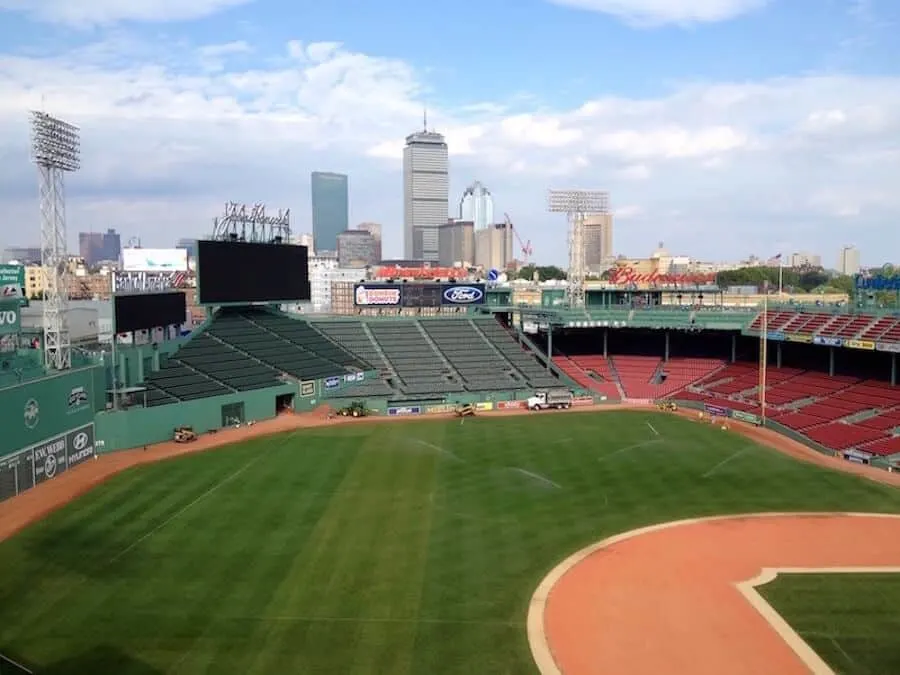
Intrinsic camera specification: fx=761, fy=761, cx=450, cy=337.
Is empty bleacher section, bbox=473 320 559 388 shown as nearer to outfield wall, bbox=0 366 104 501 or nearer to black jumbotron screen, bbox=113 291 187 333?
black jumbotron screen, bbox=113 291 187 333

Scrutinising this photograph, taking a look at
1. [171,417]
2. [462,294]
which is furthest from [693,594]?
[462,294]

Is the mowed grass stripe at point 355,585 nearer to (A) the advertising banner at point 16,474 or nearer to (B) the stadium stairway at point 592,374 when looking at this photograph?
→ (A) the advertising banner at point 16,474

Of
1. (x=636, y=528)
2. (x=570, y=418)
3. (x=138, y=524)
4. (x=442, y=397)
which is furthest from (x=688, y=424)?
(x=138, y=524)

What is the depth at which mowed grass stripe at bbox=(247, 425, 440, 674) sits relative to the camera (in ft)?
71.5

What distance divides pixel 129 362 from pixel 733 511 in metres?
40.9

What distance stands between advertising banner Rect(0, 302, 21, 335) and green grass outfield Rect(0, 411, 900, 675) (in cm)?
1093

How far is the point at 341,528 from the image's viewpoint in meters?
32.9

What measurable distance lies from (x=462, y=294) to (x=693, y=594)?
56.7m

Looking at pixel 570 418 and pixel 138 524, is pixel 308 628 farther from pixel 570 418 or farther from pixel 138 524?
pixel 570 418

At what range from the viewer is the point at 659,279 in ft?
278

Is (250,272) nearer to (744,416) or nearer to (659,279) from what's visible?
(744,416)

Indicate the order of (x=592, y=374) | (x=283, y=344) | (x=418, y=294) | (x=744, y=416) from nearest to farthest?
(x=744, y=416) < (x=283, y=344) < (x=592, y=374) < (x=418, y=294)

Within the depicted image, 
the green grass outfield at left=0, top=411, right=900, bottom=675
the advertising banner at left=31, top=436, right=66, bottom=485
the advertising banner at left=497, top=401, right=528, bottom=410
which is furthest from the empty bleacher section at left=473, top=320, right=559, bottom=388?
the advertising banner at left=31, top=436, right=66, bottom=485

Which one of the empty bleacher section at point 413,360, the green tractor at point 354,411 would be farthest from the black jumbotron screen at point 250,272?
the green tractor at point 354,411
